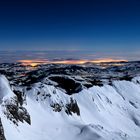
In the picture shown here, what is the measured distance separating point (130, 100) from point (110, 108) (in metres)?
19.6

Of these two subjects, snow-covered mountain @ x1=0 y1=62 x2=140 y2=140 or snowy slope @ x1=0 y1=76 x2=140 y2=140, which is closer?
snow-covered mountain @ x1=0 y1=62 x2=140 y2=140

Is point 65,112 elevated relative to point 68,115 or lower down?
elevated

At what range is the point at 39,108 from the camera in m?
50.5

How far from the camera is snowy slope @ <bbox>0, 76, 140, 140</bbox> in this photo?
3812 centimetres

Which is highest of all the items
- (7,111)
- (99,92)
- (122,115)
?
(7,111)

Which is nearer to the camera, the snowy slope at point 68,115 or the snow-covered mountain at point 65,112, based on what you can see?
the snow-covered mountain at point 65,112

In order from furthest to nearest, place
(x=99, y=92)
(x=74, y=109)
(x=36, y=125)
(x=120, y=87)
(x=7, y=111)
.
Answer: (x=120, y=87)
(x=99, y=92)
(x=74, y=109)
(x=36, y=125)
(x=7, y=111)

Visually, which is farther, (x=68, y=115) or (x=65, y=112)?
(x=65, y=112)

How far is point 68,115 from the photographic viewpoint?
175 feet

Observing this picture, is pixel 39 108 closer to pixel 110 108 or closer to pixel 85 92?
pixel 85 92

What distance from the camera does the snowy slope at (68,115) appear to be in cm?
3812

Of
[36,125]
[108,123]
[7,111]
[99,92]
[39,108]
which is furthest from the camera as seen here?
[99,92]

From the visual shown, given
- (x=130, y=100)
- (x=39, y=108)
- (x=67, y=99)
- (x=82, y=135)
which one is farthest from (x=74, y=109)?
(x=130, y=100)

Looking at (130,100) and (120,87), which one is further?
(120,87)
